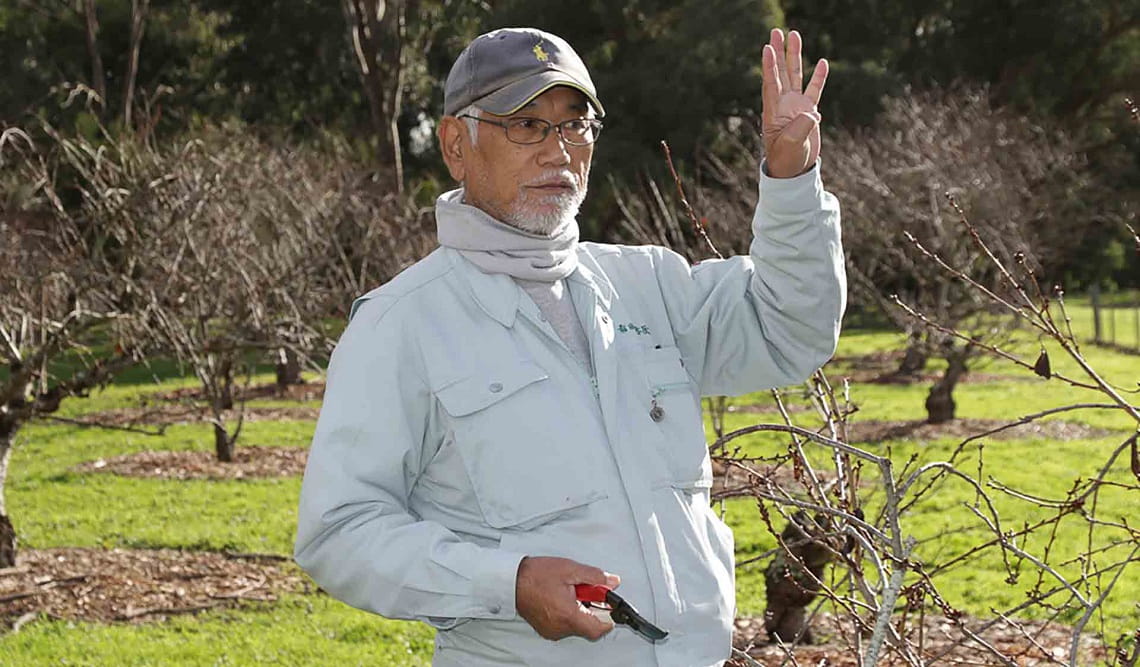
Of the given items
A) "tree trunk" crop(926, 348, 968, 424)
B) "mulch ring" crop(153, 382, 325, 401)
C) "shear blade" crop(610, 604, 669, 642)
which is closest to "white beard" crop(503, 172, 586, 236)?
"shear blade" crop(610, 604, 669, 642)

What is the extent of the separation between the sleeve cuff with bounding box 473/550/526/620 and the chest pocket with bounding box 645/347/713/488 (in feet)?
1.25

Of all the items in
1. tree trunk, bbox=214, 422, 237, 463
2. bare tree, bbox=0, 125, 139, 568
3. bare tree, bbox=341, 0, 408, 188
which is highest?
bare tree, bbox=341, 0, 408, 188

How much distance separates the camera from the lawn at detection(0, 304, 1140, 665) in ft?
23.9

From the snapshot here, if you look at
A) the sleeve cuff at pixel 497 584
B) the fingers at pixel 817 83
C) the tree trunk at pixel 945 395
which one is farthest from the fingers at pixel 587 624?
the tree trunk at pixel 945 395

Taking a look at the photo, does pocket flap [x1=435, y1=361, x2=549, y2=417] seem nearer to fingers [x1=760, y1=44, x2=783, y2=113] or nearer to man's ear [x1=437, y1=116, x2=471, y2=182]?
man's ear [x1=437, y1=116, x2=471, y2=182]

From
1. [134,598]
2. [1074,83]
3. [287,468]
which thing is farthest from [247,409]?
[1074,83]

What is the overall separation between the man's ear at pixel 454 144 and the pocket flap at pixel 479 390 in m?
0.46

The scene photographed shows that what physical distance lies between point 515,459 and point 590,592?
301 millimetres

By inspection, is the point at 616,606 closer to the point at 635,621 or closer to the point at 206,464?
the point at 635,621

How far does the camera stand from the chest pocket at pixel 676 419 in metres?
2.61

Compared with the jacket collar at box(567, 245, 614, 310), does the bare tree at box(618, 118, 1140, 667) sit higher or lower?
lower

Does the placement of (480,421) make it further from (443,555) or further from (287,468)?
(287,468)

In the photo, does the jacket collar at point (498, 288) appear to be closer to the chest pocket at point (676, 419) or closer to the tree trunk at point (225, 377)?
the chest pocket at point (676, 419)

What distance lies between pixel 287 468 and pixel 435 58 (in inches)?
846
